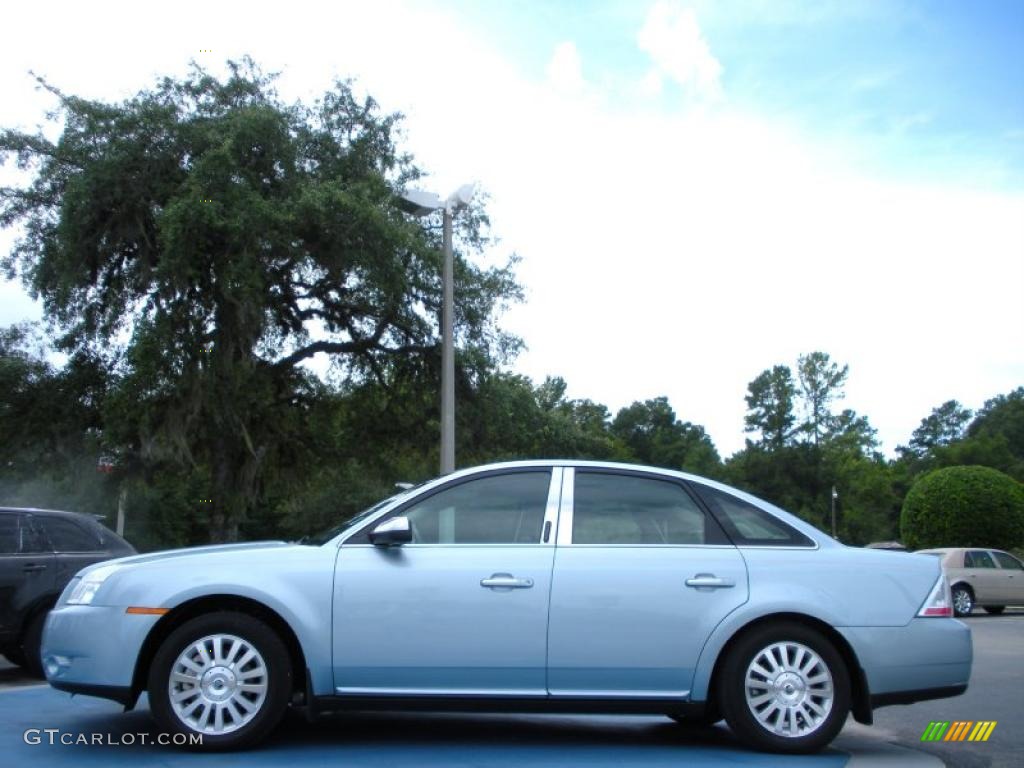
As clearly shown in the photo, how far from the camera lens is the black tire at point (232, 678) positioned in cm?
610

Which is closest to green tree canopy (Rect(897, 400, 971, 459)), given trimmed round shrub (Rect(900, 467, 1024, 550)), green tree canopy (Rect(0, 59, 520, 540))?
trimmed round shrub (Rect(900, 467, 1024, 550))

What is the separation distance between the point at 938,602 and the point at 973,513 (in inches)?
1177

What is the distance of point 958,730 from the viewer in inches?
308

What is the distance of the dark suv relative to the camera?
31.6 feet

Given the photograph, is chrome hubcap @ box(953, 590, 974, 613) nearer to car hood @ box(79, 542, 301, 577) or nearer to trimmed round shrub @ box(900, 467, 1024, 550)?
trimmed round shrub @ box(900, 467, 1024, 550)

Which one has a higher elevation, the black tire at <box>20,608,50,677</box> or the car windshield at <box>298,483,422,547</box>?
the car windshield at <box>298,483,422,547</box>

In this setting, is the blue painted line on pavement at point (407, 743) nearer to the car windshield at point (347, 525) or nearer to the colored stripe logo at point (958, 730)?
the car windshield at point (347, 525)

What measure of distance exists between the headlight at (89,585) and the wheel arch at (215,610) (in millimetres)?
423

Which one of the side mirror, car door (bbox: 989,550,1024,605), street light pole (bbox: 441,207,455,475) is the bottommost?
car door (bbox: 989,550,1024,605)

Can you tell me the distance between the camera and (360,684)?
6.20 meters

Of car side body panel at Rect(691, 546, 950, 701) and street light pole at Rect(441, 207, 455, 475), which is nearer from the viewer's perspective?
car side body panel at Rect(691, 546, 950, 701)

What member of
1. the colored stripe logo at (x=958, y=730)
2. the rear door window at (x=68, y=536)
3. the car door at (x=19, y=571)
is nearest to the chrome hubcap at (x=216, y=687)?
the car door at (x=19, y=571)

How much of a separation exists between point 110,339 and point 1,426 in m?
2.68

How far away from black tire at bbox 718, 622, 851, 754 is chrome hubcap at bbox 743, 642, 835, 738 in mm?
17
